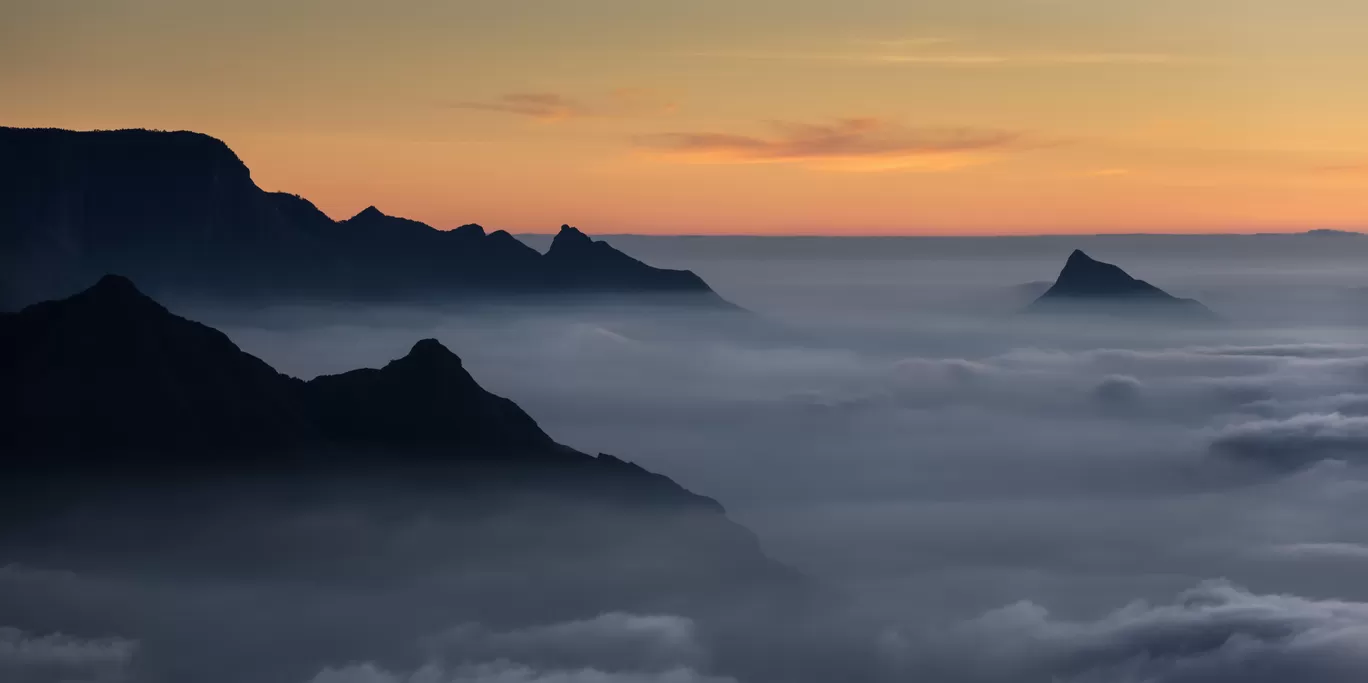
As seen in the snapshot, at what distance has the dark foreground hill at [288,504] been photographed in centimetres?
13662

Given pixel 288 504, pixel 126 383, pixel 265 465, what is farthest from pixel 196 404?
pixel 288 504

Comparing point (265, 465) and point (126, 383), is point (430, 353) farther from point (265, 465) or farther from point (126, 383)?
point (126, 383)

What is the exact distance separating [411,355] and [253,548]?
3174 cm

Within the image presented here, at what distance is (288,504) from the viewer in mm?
143375

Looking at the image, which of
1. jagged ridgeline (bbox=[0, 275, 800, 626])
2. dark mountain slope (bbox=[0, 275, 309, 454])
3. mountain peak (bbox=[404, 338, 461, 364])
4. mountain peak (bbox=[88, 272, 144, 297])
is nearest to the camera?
dark mountain slope (bbox=[0, 275, 309, 454])

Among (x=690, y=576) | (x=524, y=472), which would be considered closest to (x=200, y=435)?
(x=524, y=472)

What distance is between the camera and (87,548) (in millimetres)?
145625

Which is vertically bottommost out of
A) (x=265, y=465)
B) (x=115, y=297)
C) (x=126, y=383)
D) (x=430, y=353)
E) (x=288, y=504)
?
(x=288, y=504)

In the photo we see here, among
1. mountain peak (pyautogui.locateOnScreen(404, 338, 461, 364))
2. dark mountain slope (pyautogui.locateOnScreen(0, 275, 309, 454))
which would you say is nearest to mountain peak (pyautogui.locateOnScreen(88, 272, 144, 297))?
dark mountain slope (pyautogui.locateOnScreen(0, 275, 309, 454))

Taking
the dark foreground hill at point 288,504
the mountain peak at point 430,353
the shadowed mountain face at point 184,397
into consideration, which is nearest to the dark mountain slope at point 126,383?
the shadowed mountain face at point 184,397

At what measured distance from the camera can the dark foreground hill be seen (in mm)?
136625

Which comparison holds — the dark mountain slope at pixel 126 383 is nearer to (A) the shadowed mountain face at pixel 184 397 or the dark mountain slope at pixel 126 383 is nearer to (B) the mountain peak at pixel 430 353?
(A) the shadowed mountain face at pixel 184 397

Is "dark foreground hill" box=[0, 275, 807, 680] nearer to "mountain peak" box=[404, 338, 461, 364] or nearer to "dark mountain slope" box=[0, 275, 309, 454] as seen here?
"dark mountain slope" box=[0, 275, 309, 454]

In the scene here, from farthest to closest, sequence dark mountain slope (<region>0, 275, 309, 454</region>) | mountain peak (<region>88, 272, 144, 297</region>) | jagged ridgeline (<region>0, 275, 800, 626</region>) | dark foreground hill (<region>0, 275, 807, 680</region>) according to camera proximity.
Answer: mountain peak (<region>88, 272, 144, 297</region>)
dark foreground hill (<region>0, 275, 807, 680</region>)
jagged ridgeline (<region>0, 275, 800, 626</region>)
dark mountain slope (<region>0, 275, 309, 454</region>)
